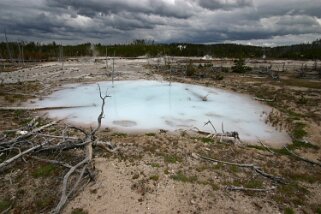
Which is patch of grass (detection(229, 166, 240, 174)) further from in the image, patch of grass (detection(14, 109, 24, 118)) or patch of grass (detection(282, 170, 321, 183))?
patch of grass (detection(14, 109, 24, 118))

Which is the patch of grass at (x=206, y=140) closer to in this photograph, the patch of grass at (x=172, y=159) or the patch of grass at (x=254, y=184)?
the patch of grass at (x=172, y=159)

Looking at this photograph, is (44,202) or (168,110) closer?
(44,202)

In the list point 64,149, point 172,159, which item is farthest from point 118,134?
point 172,159

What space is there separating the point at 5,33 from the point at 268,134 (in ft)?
174

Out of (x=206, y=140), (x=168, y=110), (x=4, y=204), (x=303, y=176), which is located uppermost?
(x=168, y=110)

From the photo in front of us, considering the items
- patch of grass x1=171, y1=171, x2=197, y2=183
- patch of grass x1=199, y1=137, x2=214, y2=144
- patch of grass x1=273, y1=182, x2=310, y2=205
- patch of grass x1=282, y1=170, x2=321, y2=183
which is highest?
patch of grass x1=199, y1=137, x2=214, y2=144

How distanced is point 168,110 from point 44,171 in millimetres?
9591

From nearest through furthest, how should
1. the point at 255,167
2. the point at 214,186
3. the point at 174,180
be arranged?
the point at 214,186
the point at 174,180
the point at 255,167

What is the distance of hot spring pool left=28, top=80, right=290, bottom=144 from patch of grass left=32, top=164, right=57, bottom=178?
4.80m

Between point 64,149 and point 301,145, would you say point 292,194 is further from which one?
point 64,149

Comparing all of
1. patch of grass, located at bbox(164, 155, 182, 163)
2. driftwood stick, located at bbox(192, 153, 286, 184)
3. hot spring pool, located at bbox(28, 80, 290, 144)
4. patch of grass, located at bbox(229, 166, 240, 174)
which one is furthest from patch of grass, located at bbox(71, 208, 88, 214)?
hot spring pool, located at bbox(28, 80, 290, 144)

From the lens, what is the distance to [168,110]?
55.3 feet

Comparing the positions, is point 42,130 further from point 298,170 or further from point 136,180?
point 298,170

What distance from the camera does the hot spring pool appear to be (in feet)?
44.4
